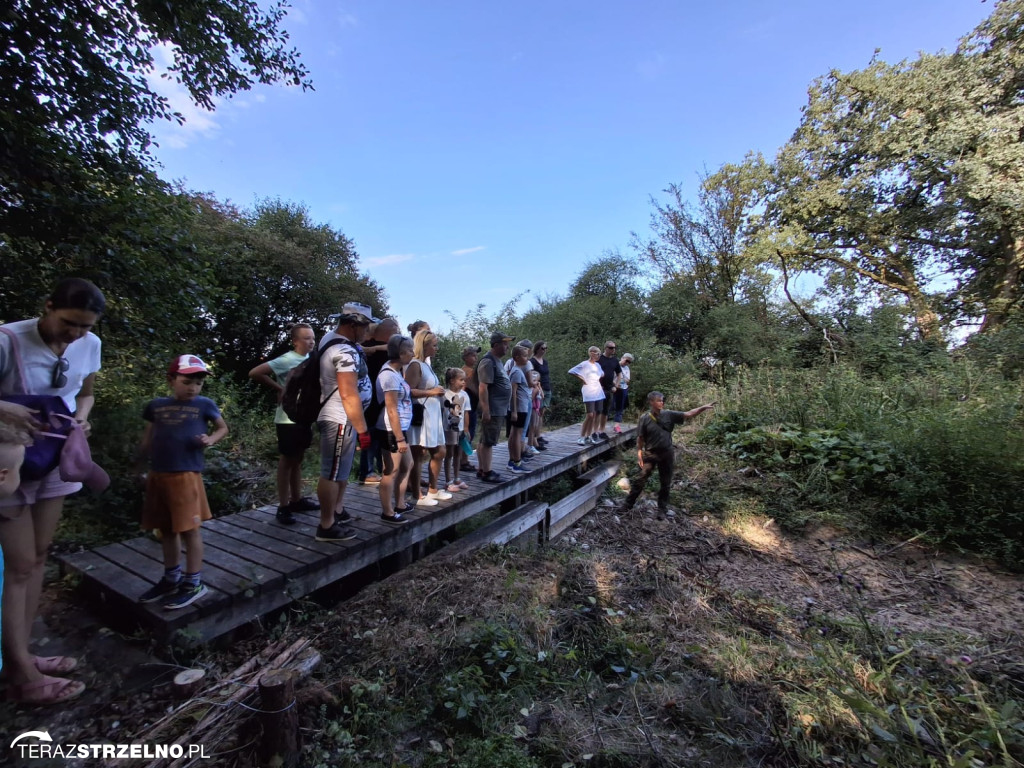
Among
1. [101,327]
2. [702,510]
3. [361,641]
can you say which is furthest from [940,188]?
[101,327]

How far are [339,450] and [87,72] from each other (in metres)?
4.43

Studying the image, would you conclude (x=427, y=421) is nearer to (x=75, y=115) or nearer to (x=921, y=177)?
(x=75, y=115)

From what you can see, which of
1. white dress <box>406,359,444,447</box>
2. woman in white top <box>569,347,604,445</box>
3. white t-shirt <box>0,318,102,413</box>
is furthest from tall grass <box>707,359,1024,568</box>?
white t-shirt <box>0,318,102,413</box>

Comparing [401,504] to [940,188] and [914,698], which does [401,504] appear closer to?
[914,698]

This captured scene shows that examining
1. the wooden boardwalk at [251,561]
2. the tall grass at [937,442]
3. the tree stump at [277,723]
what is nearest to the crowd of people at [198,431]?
the wooden boardwalk at [251,561]

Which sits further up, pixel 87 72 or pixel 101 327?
pixel 87 72

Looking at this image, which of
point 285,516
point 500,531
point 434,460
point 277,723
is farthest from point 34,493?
point 500,531

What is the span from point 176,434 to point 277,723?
63.8 inches

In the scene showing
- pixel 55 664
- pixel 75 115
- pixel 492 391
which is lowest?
pixel 55 664

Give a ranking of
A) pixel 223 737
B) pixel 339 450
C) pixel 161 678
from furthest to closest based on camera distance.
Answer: pixel 339 450, pixel 161 678, pixel 223 737

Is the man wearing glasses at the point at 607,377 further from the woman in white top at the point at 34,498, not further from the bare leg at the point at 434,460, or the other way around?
the woman in white top at the point at 34,498

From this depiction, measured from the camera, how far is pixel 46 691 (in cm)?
220

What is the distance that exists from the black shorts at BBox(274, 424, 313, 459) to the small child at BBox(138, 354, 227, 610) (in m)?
0.91

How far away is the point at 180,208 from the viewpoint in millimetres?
4828
